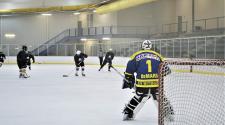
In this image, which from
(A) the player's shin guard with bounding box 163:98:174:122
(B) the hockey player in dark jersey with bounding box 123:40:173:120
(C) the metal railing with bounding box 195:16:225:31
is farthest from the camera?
(C) the metal railing with bounding box 195:16:225:31

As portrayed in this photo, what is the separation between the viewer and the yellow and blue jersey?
18.5 feet

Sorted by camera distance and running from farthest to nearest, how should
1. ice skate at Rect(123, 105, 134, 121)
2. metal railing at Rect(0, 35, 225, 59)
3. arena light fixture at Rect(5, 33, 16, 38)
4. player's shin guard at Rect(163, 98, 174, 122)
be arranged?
arena light fixture at Rect(5, 33, 16, 38) < metal railing at Rect(0, 35, 225, 59) < ice skate at Rect(123, 105, 134, 121) < player's shin guard at Rect(163, 98, 174, 122)

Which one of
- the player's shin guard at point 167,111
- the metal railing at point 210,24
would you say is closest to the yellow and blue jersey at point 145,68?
the player's shin guard at point 167,111

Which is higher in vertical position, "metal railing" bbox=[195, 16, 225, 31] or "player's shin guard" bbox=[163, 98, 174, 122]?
"metal railing" bbox=[195, 16, 225, 31]

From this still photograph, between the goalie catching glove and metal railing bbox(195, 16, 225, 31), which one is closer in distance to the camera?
the goalie catching glove

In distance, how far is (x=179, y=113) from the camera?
6.33 meters

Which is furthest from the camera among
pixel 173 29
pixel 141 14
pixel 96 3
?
pixel 96 3

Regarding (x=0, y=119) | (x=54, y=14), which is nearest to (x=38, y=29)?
(x=54, y=14)

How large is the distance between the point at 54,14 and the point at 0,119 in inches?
1172

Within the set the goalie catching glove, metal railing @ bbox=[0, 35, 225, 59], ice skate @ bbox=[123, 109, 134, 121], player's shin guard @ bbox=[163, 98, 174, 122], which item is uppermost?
metal railing @ bbox=[0, 35, 225, 59]

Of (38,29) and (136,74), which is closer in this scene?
(136,74)

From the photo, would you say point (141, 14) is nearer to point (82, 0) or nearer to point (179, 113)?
point (82, 0)

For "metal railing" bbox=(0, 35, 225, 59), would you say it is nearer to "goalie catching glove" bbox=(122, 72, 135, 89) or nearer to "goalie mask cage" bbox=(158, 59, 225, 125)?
"goalie mask cage" bbox=(158, 59, 225, 125)

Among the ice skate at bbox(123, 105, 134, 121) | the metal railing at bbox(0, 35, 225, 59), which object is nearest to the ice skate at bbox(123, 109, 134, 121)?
the ice skate at bbox(123, 105, 134, 121)
